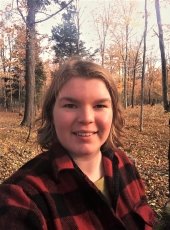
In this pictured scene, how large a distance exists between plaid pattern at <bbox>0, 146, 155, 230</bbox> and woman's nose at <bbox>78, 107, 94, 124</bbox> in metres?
0.19

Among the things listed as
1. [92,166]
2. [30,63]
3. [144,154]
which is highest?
[30,63]

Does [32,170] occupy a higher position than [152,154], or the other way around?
[32,170]

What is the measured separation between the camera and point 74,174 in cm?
164

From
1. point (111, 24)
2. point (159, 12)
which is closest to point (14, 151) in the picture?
point (159, 12)

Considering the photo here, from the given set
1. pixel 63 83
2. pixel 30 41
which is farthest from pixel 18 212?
pixel 30 41

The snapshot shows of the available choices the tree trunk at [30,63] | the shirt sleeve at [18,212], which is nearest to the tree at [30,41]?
the tree trunk at [30,63]

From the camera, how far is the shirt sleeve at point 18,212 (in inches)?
53.6

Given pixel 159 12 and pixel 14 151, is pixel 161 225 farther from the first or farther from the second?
pixel 159 12

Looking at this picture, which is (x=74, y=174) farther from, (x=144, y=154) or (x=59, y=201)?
(x=144, y=154)

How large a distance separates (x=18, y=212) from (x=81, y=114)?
0.56m

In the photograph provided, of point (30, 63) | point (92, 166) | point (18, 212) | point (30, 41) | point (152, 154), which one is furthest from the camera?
point (30, 63)

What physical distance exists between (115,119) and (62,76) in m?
0.54

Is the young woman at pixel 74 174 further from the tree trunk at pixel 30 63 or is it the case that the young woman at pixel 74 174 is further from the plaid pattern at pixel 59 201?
the tree trunk at pixel 30 63

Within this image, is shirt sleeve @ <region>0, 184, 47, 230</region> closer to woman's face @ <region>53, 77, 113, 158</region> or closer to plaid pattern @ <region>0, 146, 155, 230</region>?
plaid pattern @ <region>0, 146, 155, 230</region>
